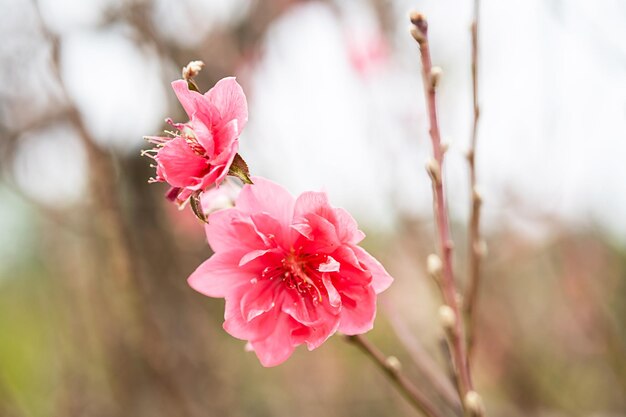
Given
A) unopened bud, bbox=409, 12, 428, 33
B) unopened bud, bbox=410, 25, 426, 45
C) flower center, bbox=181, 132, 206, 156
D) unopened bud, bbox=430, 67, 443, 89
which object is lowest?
unopened bud, bbox=430, 67, 443, 89

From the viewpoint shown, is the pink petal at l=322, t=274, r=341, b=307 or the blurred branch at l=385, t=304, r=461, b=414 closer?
the pink petal at l=322, t=274, r=341, b=307

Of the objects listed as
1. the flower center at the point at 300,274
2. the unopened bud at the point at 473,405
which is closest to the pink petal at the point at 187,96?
the flower center at the point at 300,274

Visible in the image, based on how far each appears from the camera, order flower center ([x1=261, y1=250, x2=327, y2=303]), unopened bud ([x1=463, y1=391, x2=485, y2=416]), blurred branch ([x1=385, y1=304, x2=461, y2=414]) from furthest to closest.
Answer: blurred branch ([x1=385, y1=304, x2=461, y2=414]) < flower center ([x1=261, y1=250, x2=327, y2=303]) < unopened bud ([x1=463, y1=391, x2=485, y2=416])

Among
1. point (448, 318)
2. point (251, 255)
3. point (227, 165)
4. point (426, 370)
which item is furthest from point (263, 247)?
point (426, 370)

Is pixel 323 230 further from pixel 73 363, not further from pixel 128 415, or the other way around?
pixel 73 363

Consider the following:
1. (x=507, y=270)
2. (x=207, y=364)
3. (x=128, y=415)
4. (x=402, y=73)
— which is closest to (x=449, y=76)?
(x=402, y=73)

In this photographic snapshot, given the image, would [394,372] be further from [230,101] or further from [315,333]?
[230,101]

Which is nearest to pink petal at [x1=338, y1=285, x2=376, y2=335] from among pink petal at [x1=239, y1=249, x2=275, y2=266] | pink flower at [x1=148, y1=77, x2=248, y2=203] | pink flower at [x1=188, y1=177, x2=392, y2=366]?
pink flower at [x1=188, y1=177, x2=392, y2=366]

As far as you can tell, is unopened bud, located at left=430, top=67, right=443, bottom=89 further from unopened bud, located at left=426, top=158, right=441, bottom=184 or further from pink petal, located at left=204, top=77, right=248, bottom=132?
pink petal, located at left=204, top=77, right=248, bottom=132
